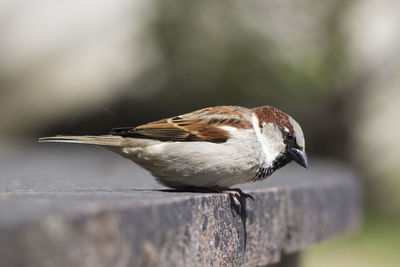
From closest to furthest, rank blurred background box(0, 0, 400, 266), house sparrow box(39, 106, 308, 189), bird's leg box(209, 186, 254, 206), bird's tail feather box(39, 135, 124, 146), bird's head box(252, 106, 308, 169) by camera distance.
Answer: bird's leg box(209, 186, 254, 206) → house sparrow box(39, 106, 308, 189) → bird's tail feather box(39, 135, 124, 146) → bird's head box(252, 106, 308, 169) → blurred background box(0, 0, 400, 266)

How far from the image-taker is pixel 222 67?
27.5 feet

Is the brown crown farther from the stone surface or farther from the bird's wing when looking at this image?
the stone surface

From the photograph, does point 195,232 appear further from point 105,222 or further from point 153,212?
point 105,222

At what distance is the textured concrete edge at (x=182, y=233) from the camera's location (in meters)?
1.40

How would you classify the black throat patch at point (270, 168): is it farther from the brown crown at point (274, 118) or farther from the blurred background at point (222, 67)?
the blurred background at point (222, 67)

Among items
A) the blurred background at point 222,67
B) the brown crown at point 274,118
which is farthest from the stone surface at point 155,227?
the blurred background at point 222,67

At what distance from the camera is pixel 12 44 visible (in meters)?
9.10

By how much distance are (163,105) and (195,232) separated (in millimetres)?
6721

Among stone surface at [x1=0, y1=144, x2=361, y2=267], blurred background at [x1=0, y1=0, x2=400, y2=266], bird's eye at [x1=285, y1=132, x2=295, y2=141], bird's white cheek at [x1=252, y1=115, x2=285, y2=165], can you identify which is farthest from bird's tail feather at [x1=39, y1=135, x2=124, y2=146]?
blurred background at [x1=0, y1=0, x2=400, y2=266]

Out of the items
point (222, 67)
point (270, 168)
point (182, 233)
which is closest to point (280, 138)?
point (270, 168)

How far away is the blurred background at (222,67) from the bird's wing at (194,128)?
4.76 metres

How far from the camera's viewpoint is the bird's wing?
286cm

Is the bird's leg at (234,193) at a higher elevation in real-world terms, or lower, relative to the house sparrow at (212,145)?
lower

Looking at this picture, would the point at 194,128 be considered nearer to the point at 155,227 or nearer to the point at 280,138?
the point at 280,138
